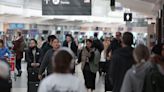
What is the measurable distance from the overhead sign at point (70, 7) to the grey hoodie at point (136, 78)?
1246 centimetres

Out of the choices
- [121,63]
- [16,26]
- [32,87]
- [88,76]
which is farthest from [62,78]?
[16,26]

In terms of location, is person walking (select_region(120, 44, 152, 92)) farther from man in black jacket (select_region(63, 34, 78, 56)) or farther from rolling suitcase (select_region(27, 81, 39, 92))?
man in black jacket (select_region(63, 34, 78, 56))

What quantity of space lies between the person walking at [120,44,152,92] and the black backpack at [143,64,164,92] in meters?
0.15

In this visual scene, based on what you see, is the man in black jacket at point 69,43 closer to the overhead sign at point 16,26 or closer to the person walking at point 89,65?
the person walking at point 89,65

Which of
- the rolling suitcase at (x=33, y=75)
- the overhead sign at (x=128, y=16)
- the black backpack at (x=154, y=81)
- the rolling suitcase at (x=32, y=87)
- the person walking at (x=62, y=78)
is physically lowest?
the rolling suitcase at (x=32, y=87)

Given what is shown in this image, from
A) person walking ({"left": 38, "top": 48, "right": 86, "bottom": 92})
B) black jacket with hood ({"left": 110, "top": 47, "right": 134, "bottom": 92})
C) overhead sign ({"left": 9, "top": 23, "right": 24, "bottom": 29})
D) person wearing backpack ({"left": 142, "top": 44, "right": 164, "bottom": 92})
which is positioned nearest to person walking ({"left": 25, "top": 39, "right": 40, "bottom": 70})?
black jacket with hood ({"left": 110, "top": 47, "right": 134, "bottom": 92})

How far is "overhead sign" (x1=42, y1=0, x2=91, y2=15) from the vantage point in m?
18.0

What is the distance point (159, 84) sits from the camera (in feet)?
17.0

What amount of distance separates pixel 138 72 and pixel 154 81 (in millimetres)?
354

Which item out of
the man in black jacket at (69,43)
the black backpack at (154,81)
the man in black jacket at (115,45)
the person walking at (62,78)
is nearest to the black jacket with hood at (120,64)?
the black backpack at (154,81)

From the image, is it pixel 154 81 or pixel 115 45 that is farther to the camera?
pixel 115 45

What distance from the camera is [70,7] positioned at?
18.1 m

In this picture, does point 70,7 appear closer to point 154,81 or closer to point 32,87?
point 32,87

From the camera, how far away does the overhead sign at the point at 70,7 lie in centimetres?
1805
